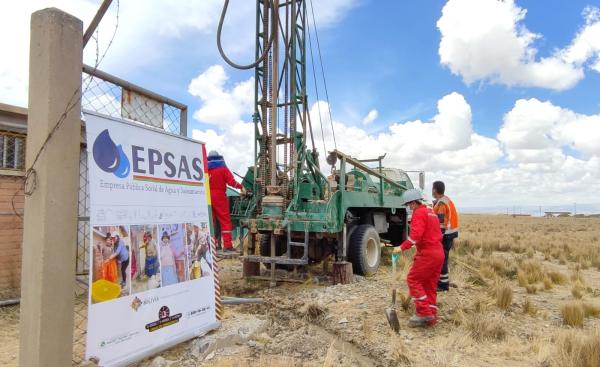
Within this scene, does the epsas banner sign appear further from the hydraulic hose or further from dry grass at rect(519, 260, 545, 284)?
dry grass at rect(519, 260, 545, 284)

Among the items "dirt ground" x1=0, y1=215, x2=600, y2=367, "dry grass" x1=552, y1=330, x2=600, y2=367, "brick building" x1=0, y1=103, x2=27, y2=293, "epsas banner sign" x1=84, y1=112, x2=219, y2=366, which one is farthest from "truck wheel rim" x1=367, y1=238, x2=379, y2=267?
"brick building" x1=0, y1=103, x2=27, y2=293

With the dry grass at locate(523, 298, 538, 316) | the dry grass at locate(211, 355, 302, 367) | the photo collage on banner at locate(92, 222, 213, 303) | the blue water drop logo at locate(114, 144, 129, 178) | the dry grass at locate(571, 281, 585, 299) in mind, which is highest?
the blue water drop logo at locate(114, 144, 129, 178)

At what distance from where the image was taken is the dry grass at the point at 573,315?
624 centimetres

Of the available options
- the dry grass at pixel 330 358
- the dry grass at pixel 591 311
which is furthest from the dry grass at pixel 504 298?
the dry grass at pixel 330 358

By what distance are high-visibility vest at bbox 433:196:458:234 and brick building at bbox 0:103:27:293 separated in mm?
6796

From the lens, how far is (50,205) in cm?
312

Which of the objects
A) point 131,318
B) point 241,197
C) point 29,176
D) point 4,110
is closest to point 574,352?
point 131,318

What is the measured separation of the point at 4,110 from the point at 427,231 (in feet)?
21.1

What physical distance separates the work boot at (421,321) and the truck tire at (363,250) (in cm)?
316

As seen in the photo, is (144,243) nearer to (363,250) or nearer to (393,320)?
(393,320)

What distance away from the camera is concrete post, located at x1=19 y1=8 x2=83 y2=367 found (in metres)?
3.10

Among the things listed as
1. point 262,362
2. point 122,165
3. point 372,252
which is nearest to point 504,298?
Result: point 372,252

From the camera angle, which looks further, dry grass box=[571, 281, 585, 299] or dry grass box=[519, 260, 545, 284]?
dry grass box=[519, 260, 545, 284]

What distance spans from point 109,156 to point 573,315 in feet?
21.0
